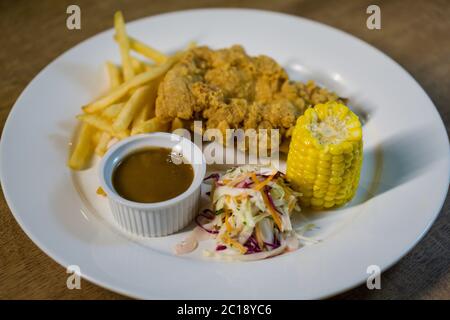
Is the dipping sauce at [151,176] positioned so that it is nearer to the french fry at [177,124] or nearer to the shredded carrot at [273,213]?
the french fry at [177,124]

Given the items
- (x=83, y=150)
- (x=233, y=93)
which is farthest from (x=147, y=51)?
(x=83, y=150)

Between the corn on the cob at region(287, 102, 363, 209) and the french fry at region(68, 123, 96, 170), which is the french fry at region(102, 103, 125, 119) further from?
the corn on the cob at region(287, 102, 363, 209)

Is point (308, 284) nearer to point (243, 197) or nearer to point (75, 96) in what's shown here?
point (243, 197)

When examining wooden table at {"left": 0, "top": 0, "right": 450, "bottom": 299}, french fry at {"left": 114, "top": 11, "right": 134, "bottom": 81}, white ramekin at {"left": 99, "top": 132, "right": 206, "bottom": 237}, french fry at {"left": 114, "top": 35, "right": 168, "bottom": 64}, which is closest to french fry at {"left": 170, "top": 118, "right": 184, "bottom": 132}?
white ramekin at {"left": 99, "top": 132, "right": 206, "bottom": 237}

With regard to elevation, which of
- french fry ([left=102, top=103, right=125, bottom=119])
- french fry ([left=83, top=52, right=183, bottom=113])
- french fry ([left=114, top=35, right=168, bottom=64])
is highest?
french fry ([left=114, top=35, right=168, bottom=64])

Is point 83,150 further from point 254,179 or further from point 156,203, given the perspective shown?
point 254,179

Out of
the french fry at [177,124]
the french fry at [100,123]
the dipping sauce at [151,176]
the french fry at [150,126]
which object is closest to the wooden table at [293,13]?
the dipping sauce at [151,176]
